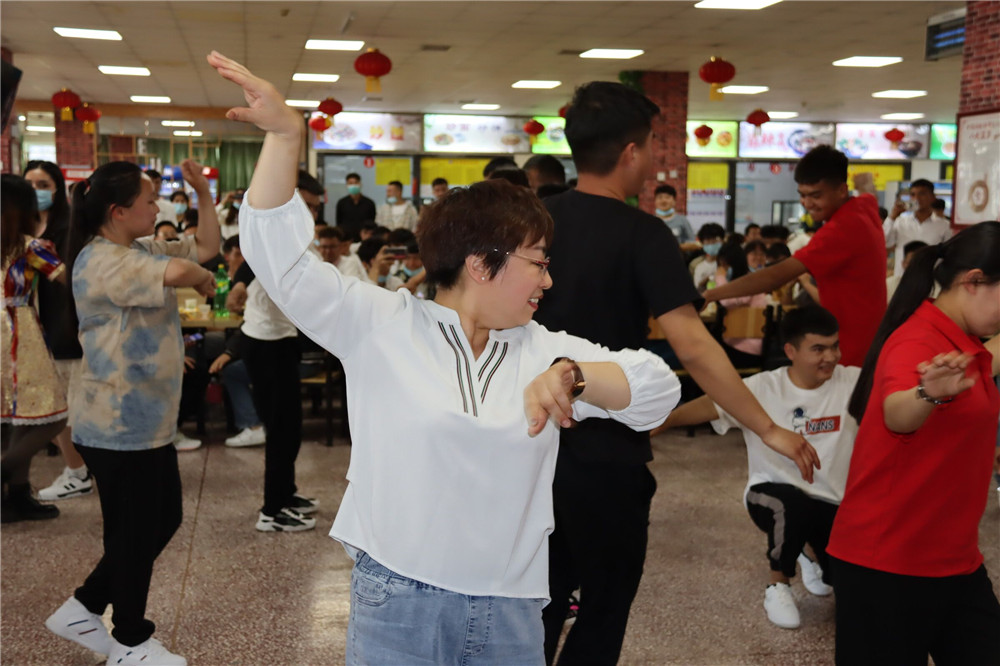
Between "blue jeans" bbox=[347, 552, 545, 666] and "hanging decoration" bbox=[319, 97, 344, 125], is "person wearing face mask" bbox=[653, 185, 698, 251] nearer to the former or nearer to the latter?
"hanging decoration" bbox=[319, 97, 344, 125]

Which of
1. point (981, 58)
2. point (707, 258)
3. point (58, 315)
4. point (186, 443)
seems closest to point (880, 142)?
point (707, 258)

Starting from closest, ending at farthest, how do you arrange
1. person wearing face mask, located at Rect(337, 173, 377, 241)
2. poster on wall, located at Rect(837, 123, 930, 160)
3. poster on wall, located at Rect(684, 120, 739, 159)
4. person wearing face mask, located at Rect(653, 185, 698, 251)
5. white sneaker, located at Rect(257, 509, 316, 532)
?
white sneaker, located at Rect(257, 509, 316, 532), person wearing face mask, located at Rect(653, 185, 698, 251), person wearing face mask, located at Rect(337, 173, 377, 241), poster on wall, located at Rect(684, 120, 739, 159), poster on wall, located at Rect(837, 123, 930, 160)

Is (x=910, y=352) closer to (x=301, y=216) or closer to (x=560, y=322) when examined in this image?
(x=560, y=322)

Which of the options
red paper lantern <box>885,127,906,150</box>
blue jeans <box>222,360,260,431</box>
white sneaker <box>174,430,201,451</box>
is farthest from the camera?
red paper lantern <box>885,127,906,150</box>

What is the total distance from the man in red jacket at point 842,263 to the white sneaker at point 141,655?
229 cm

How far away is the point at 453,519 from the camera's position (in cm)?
146

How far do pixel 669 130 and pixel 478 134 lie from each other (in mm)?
5348

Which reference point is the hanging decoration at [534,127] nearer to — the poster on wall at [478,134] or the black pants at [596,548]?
the poster on wall at [478,134]

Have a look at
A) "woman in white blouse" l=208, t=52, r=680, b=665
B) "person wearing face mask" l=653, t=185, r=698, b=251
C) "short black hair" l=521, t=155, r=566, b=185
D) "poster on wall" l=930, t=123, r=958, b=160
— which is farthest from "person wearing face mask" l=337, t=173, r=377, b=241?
"woman in white blouse" l=208, t=52, r=680, b=665

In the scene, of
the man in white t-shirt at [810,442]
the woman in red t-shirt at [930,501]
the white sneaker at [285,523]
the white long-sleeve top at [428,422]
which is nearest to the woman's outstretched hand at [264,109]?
the white long-sleeve top at [428,422]

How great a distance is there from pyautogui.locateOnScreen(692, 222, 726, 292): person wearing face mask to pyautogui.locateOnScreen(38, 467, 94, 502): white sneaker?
4.60 meters

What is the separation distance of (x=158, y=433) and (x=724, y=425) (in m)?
1.84

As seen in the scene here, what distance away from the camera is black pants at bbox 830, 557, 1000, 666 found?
199 centimetres

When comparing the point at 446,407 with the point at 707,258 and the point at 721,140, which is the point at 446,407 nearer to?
the point at 707,258
